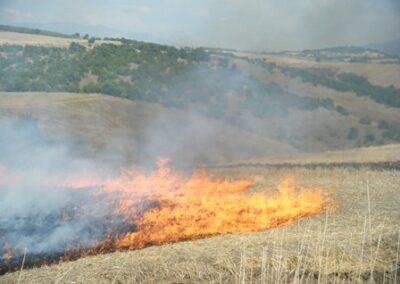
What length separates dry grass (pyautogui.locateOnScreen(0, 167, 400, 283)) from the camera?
328 inches

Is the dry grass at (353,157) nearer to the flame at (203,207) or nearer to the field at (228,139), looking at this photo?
the field at (228,139)

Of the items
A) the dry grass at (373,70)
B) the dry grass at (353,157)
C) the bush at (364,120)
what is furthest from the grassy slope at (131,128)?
the dry grass at (373,70)

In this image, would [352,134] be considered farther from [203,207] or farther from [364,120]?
[203,207]

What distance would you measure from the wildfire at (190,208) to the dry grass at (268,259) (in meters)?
0.93

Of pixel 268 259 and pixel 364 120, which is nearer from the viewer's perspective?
pixel 268 259

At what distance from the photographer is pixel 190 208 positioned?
13.7 m

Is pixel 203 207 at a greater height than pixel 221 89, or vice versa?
pixel 221 89

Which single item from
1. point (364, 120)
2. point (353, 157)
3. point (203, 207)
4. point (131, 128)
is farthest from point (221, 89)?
point (203, 207)

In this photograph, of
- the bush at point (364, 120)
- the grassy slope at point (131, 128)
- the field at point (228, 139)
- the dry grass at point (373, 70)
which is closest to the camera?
the field at point (228, 139)

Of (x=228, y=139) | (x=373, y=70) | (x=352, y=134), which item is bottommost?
(x=228, y=139)

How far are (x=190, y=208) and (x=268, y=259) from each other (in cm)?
512

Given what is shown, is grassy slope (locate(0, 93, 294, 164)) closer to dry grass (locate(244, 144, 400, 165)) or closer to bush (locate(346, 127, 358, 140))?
dry grass (locate(244, 144, 400, 165))

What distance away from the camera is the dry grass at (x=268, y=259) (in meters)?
8.33

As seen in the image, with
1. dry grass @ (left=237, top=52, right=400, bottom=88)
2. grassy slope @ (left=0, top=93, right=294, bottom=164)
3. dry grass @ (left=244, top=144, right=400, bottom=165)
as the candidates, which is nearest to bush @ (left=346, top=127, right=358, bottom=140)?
grassy slope @ (left=0, top=93, right=294, bottom=164)
